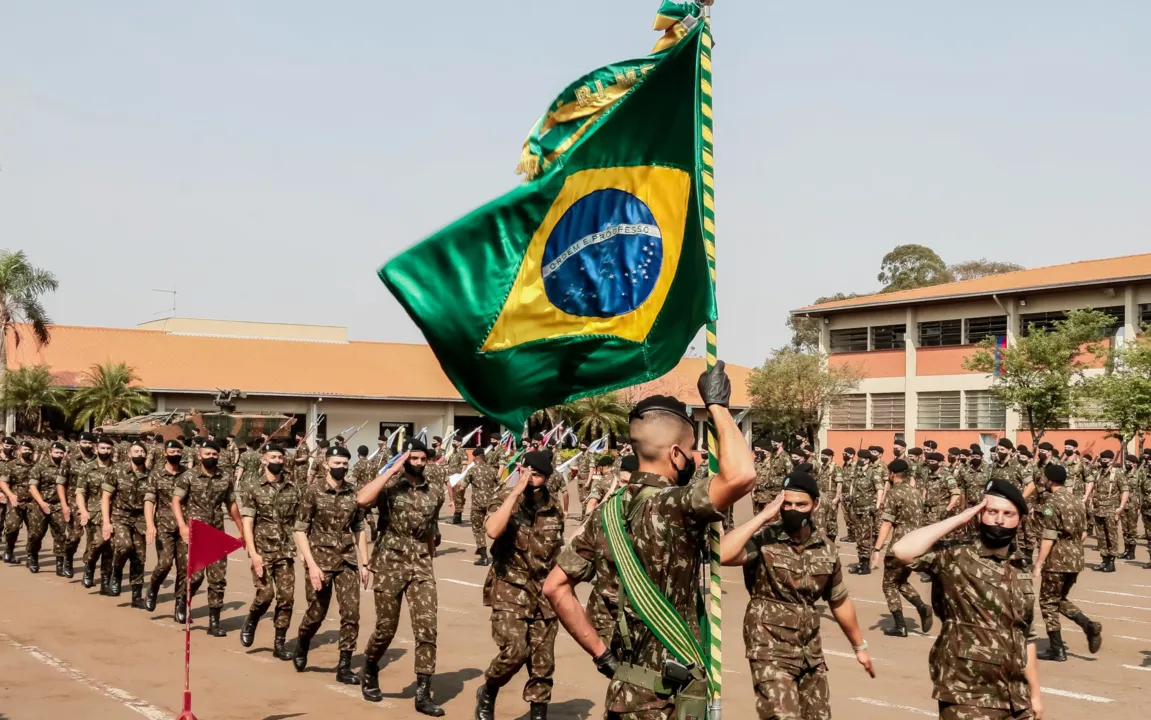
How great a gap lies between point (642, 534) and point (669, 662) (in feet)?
1.63

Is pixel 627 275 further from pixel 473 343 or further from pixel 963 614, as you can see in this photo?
pixel 963 614

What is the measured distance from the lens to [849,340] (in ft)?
162

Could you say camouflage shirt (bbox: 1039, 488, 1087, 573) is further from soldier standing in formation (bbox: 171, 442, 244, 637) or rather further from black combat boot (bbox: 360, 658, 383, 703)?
soldier standing in formation (bbox: 171, 442, 244, 637)

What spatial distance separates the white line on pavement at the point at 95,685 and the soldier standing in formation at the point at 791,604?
5.29m

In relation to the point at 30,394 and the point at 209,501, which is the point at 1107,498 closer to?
the point at 209,501

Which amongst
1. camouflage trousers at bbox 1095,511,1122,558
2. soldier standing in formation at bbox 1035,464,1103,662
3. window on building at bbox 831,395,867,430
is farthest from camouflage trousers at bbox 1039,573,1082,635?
window on building at bbox 831,395,867,430

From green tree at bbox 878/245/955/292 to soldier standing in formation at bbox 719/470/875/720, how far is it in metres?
64.4

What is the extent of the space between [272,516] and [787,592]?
676 cm

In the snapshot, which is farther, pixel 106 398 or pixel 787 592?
pixel 106 398

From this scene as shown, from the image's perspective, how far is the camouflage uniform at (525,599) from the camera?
8.76 metres

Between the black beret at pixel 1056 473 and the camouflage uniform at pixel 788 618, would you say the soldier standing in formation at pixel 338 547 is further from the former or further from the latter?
the black beret at pixel 1056 473

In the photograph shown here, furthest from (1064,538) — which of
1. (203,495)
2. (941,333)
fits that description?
(941,333)

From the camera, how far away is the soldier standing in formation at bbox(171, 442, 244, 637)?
13.2 metres

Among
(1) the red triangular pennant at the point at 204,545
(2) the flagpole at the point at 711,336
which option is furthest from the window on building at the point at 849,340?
(2) the flagpole at the point at 711,336
